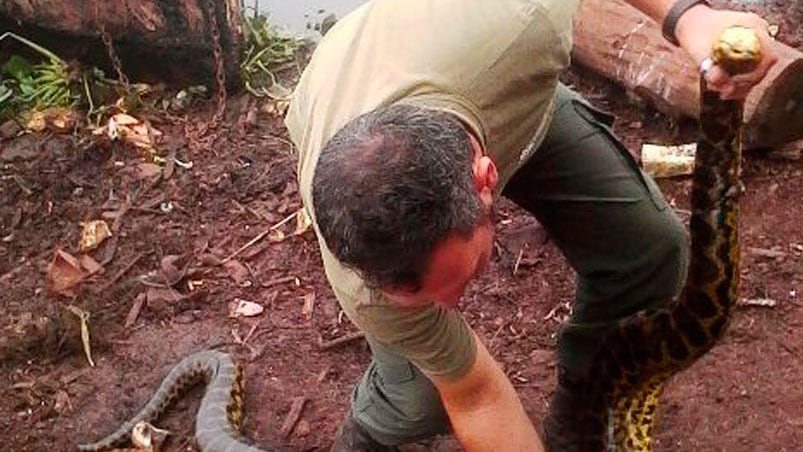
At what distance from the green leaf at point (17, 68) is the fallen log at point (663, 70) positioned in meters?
2.49

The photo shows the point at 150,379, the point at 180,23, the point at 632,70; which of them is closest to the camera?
the point at 150,379

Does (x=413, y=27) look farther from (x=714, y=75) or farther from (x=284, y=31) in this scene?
(x=284, y=31)

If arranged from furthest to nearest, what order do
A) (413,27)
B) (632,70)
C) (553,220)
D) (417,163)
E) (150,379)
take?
(632,70), (150,379), (553,220), (413,27), (417,163)

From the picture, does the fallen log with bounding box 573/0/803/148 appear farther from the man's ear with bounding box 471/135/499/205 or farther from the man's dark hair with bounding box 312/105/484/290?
the man's dark hair with bounding box 312/105/484/290

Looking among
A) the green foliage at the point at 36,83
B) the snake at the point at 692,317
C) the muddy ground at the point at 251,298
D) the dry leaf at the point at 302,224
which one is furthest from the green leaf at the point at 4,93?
the snake at the point at 692,317

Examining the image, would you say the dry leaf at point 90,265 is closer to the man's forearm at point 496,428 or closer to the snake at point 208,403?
the snake at point 208,403

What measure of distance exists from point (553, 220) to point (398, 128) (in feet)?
4.14

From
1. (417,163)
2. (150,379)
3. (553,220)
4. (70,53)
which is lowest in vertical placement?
(150,379)

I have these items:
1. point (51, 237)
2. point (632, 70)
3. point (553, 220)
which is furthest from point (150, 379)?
point (632, 70)

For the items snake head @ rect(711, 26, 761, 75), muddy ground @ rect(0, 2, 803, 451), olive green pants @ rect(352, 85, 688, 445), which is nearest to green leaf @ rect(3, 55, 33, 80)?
muddy ground @ rect(0, 2, 803, 451)

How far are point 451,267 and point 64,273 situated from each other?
3.03 m

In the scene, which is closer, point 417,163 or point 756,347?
point 417,163

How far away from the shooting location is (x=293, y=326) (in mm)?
4824

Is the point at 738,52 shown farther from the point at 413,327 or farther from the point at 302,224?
the point at 302,224
